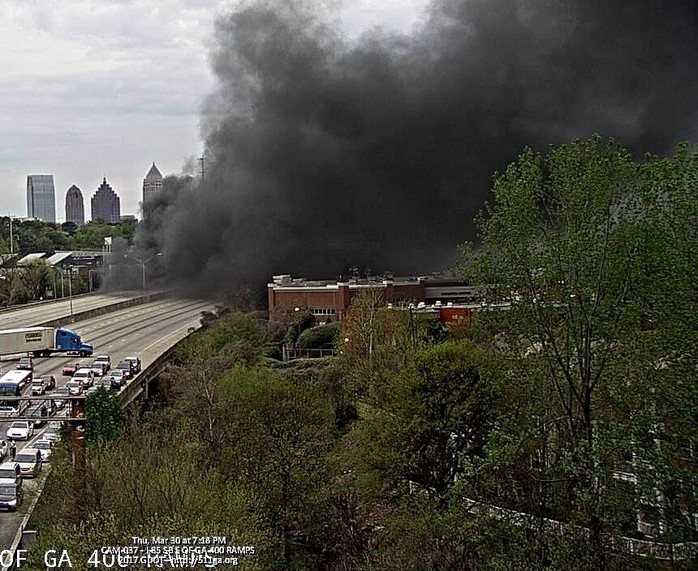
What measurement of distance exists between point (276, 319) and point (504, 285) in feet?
60.1

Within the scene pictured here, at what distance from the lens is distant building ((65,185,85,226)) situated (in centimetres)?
12769

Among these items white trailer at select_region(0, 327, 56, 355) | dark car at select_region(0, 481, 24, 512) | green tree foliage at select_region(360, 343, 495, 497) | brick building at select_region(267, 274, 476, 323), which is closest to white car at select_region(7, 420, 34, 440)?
dark car at select_region(0, 481, 24, 512)

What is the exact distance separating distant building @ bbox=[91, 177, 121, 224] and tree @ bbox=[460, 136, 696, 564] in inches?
4903

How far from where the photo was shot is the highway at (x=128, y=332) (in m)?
20.5

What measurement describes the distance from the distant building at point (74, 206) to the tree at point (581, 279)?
12478 cm

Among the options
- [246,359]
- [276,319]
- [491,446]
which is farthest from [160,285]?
[491,446]

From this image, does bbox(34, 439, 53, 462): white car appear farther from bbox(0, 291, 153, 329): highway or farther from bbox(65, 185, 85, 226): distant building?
bbox(65, 185, 85, 226): distant building

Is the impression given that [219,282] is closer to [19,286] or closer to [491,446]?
[19,286]

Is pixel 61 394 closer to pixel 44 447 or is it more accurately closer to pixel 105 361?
pixel 44 447

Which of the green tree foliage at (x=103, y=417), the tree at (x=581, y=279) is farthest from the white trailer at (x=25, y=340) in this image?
the tree at (x=581, y=279)

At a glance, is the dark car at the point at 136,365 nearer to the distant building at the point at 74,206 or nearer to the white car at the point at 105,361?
the white car at the point at 105,361

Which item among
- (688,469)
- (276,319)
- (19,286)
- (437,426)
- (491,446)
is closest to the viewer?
(688,469)

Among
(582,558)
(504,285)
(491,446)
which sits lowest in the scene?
(582,558)

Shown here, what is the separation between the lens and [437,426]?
11.7 metres
